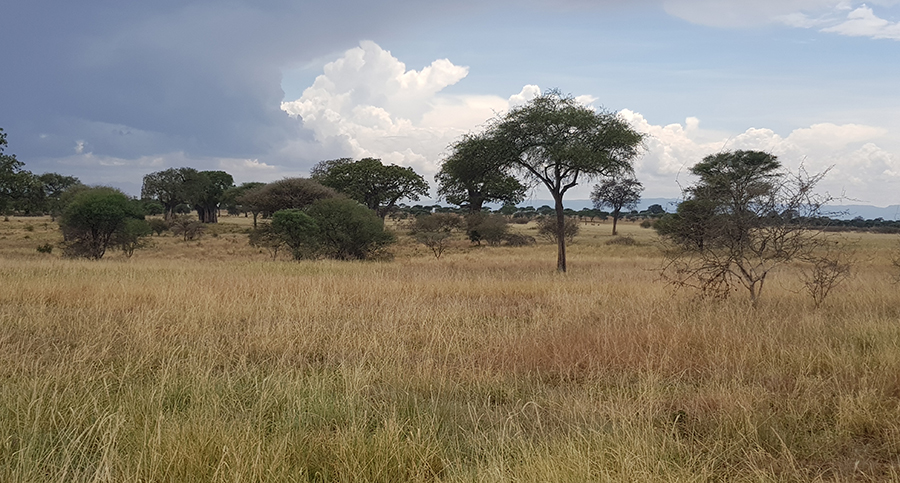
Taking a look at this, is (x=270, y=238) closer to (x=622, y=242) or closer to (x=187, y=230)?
(x=187, y=230)

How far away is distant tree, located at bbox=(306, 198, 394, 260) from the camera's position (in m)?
28.0

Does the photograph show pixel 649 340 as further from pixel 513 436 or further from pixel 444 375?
pixel 513 436

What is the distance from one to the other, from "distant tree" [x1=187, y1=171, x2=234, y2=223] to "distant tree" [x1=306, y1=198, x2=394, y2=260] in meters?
47.5

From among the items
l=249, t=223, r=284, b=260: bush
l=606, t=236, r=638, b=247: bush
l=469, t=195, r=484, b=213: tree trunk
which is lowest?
l=606, t=236, r=638, b=247: bush

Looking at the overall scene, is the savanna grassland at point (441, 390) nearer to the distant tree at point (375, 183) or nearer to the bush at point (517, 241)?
the bush at point (517, 241)

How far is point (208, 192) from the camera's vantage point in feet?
239

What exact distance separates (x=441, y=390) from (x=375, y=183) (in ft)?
173

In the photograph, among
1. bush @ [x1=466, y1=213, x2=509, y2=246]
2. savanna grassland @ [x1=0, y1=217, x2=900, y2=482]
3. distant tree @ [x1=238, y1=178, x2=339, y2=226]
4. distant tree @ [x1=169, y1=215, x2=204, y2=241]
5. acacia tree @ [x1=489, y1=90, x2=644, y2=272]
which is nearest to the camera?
savanna grassland @ [x1=0, y1=217, x2=900, y2=482]

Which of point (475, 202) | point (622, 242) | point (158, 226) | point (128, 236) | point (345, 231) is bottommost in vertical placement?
point (622, 242)

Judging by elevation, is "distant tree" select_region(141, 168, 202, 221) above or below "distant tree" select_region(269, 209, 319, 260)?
above

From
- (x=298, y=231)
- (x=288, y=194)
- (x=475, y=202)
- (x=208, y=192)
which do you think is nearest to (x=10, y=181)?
(x=298, y=231)

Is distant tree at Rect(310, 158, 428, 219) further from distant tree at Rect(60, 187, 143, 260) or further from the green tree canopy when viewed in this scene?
distant tree at Rect(60, 187, 143, 260)

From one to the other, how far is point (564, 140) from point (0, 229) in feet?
173

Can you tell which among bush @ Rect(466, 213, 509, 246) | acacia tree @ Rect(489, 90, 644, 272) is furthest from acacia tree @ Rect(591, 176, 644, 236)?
acacia tree @ Rect(489, 90, 644, 272)
